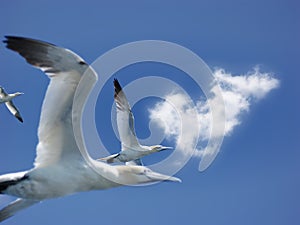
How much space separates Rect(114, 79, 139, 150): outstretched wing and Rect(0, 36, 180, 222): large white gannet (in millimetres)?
11390

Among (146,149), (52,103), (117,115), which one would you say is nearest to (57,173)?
(52,103)

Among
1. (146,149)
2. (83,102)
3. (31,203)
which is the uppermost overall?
(146,149)

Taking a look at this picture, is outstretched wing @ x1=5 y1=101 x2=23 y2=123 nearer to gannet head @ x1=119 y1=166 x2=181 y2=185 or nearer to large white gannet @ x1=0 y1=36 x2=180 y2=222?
large white gannet @ x1=0 y1=36 x2=180 y2=222

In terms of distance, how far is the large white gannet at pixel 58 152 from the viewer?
705 cm

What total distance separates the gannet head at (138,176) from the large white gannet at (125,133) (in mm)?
11325

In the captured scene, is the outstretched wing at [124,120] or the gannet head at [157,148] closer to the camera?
the outstretched wing at [124,120]

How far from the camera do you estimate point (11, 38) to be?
272 inches

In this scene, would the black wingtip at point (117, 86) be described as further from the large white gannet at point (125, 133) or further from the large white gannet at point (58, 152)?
the large white gannet at point (58, 152)

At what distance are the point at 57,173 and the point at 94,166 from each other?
2.09ft

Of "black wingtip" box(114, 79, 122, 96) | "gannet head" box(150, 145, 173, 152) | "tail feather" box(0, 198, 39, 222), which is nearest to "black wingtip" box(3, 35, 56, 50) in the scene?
"tail feather" box(0, 198, 39, 222)

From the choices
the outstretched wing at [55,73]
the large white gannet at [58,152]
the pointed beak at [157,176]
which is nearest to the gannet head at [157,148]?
the pointed beak at [157,176]

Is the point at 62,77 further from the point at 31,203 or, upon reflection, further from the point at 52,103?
the point at 31,203

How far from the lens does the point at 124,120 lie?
1922 centimetres

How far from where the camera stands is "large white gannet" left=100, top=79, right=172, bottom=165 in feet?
62.8
